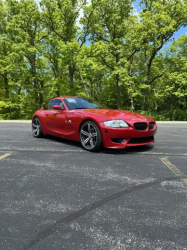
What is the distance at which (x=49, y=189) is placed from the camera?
2617 millimetres

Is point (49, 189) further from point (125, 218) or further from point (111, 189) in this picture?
point (125, 218)

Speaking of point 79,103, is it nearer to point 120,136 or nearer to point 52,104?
point 52,104

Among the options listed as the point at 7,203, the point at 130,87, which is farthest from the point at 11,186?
the point at 130,87

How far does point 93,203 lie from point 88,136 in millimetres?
2509

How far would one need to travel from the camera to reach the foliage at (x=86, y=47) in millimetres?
20188

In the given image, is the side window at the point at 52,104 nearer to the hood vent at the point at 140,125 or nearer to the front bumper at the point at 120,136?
the front bumper at the point at 120,136

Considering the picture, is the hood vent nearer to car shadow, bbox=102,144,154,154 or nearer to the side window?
car shadow, bbox=102,144,154,154

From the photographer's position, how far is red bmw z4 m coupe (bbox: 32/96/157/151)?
4266mm

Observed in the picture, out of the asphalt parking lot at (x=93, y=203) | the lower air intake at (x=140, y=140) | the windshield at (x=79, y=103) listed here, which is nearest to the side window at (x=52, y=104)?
the windshield at (x=79, y=103)

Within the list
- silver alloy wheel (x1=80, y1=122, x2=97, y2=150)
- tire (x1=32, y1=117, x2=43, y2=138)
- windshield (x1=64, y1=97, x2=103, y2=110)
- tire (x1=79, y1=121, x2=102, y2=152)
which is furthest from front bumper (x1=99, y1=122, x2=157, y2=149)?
tire (x1=32, y1=117, x2=43, y2=138)

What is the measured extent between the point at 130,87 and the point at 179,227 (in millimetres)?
19059

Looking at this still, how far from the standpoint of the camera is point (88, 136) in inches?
184

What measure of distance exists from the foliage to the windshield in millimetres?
14573

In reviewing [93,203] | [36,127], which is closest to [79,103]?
[36,127]
